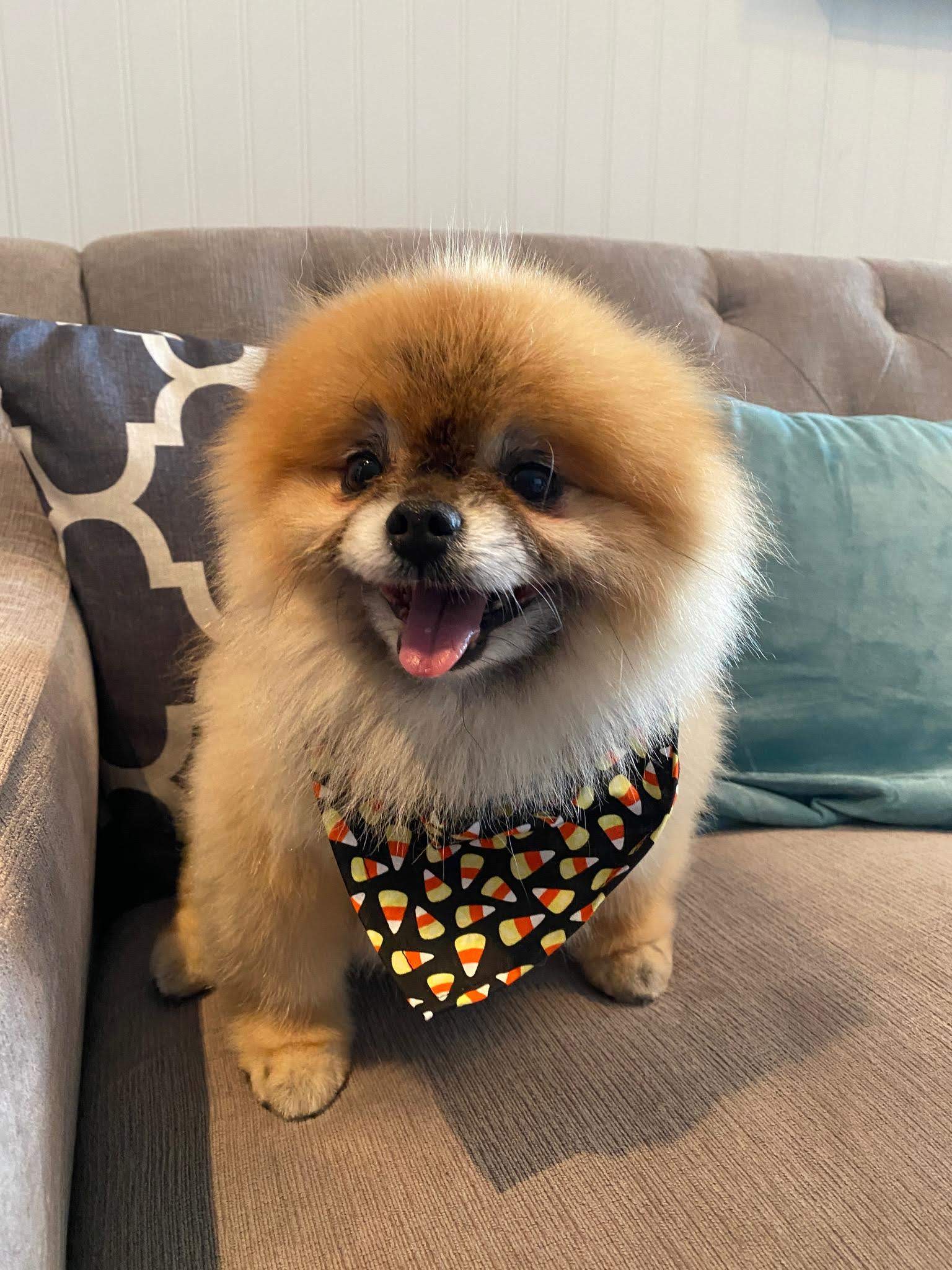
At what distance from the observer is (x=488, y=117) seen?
4.99 ft

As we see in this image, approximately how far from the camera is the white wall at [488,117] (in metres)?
1.36

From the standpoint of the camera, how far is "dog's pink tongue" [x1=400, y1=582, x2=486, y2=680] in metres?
0.64

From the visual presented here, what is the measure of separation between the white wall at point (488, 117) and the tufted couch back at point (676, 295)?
1.07 feet

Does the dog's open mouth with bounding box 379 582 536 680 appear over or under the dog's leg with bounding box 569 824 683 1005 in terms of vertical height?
over

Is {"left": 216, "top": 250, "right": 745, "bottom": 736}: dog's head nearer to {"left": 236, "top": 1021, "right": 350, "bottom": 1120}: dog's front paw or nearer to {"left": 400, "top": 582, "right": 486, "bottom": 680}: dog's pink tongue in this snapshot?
{"left": 400, "top": 582, "right": 486, "bottom": 680}: dog's pink tongue

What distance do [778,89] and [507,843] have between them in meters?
1.66

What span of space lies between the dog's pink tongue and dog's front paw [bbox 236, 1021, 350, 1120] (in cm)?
39

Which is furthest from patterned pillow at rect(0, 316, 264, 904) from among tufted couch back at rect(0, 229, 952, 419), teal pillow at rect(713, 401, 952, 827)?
teal pillow at rect(713, 401, 952, 827)

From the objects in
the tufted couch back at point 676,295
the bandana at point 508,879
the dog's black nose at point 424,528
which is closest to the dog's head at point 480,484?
the dog's black nose at point 424,528

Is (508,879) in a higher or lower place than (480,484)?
lower

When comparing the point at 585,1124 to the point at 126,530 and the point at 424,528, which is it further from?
the point at 126,530

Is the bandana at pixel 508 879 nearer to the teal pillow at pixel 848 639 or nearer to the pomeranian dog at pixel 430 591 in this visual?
the pomeranian dog at pixel 430 591

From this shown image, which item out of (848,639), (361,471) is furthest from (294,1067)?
(848,639)

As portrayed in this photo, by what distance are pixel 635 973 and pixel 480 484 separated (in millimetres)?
530
